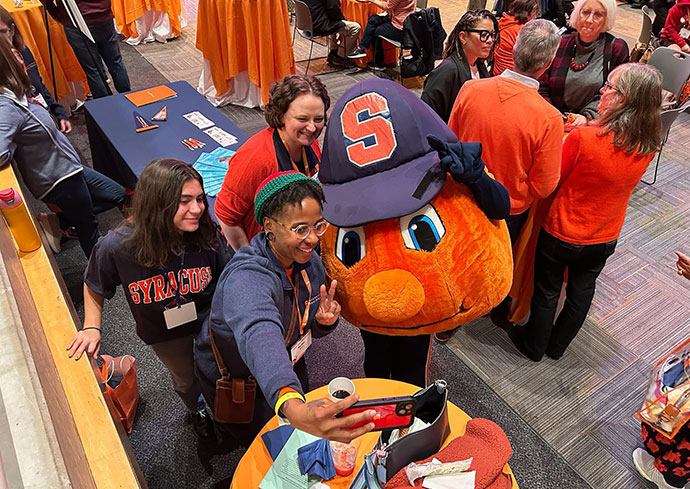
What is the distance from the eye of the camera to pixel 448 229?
1.58 metres

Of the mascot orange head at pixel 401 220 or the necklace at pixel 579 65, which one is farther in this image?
the necklace at pixel 579 65

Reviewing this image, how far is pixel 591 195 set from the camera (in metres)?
2.36

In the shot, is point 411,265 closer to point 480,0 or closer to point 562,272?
point 562,272

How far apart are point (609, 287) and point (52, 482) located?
343 centimetres

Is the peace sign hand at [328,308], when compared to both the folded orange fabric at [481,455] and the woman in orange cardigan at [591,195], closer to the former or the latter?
the folded orange fabric at [481,455]

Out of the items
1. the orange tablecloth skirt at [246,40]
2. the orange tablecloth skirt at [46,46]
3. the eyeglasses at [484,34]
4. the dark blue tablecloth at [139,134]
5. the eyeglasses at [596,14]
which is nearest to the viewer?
the eyeglasses at [484,34]

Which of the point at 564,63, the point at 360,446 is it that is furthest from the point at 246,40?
the point at 360,446

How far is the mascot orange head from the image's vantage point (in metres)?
1.55

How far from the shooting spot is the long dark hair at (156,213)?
1.79m

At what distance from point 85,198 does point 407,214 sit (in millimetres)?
2188

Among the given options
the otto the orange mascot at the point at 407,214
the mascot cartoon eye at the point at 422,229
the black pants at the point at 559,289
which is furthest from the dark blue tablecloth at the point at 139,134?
the black pants at the point at 559,289

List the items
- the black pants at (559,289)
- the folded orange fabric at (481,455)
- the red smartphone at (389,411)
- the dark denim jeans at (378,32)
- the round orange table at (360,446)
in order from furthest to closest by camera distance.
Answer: the dark denim jeans at (378,32)
the black pants at (559,289)
the round orange table at (360,446)
the folded orange fabric at (481,455)
the red smartphone at (389,411)

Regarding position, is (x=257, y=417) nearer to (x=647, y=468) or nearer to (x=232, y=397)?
(x=232, y=397)

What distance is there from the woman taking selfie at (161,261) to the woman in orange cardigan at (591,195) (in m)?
1.62
